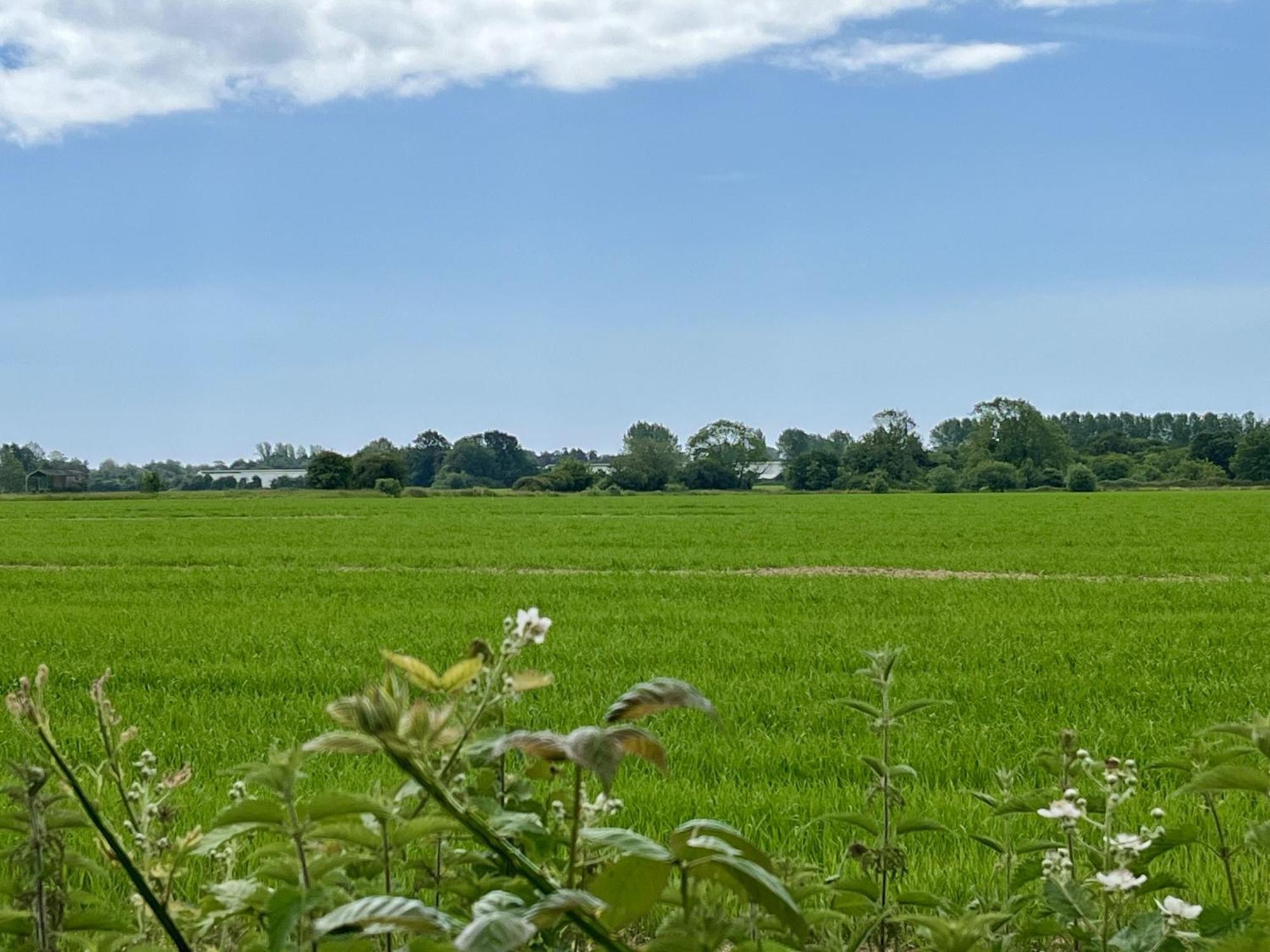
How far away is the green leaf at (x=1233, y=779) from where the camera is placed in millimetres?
1558

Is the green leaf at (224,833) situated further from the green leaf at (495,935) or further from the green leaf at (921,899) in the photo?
the green leaf at (921,899)

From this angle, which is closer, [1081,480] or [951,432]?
[1081,480]

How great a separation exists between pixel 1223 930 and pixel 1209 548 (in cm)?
2371

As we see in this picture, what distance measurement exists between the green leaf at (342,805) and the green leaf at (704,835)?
324 mm

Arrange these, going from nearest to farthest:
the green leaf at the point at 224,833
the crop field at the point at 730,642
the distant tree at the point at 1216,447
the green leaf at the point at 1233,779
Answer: the green leaf at the point at 224,833, the green leaf at the point at 1233,779, the crop field at the point at 730,642, the distant tree at the point at 1216,447

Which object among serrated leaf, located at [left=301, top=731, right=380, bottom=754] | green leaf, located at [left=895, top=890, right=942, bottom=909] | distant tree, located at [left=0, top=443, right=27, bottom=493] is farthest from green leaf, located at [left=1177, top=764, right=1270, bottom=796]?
distant tree, located at [left=0, top=443, right=27, bottom=493]

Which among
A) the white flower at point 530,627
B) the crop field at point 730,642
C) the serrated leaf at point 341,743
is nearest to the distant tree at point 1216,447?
the crop field at point 730,642

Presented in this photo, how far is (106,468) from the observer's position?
595 ft

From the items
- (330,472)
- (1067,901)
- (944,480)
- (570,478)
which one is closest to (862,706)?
(1067,901)

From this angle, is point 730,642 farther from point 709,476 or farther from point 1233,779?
point 709,476

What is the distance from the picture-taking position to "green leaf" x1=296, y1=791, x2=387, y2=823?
1.09 meters

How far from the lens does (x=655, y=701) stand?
0.96 meters

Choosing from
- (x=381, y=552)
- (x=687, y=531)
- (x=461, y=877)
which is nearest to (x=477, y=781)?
(x=461, y=877)

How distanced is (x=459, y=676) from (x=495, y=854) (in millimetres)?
488
